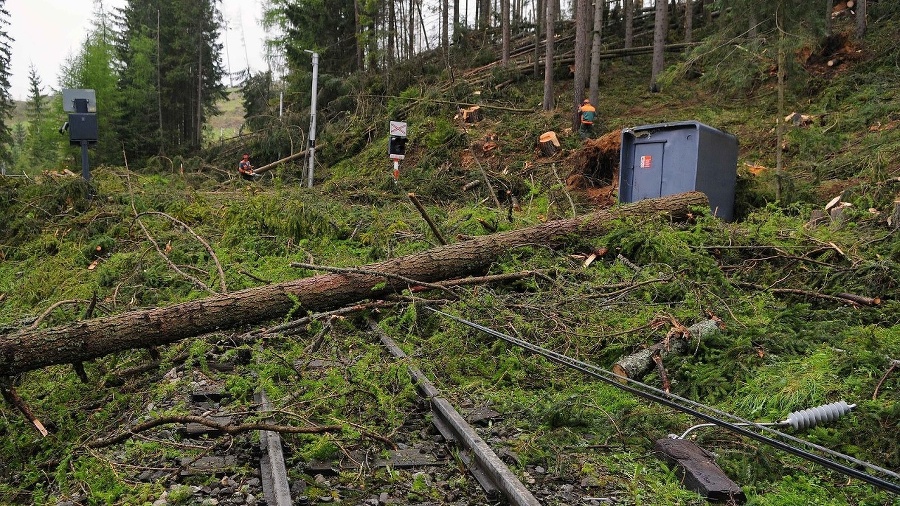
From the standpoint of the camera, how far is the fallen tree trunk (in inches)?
205

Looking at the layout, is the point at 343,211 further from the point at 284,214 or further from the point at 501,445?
the point at 501,445

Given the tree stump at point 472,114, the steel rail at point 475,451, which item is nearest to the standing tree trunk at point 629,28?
the tree stump at point 472,114

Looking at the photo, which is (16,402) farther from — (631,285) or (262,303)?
(631,285)

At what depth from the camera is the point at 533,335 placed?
20.7ft

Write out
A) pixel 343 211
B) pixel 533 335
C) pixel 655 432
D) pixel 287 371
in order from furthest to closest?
pixel 343 211, pixel 533 335, pixel 287 371, pixel 655 432

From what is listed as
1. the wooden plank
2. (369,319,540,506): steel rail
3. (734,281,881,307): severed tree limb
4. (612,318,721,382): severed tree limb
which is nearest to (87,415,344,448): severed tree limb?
(369,319,540,506): steel rail

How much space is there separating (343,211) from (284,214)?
53.5 inches

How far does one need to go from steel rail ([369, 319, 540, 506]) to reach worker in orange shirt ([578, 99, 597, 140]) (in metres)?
14.7

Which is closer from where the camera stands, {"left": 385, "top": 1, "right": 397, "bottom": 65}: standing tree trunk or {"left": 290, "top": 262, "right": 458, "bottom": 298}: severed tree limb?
{"left": 290, "top": 262, "right": 458, "bottom": 298}: severed tree limb

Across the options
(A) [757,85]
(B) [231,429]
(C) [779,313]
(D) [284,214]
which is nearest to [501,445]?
(B) [231,429]

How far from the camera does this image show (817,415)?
14.5 ft

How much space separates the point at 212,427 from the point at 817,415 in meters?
4.30

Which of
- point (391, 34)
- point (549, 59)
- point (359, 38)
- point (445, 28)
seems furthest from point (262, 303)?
point (445, 28)

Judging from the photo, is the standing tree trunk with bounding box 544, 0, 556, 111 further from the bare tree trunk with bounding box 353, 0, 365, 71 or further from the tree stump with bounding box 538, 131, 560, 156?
the bare tree trunk with bounding box 353, 0, 365, 71
